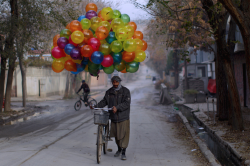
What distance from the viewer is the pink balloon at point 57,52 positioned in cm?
623

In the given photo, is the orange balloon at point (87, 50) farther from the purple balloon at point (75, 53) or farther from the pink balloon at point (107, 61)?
the pink balloon at point (107, 61)

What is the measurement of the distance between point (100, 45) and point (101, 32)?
Answer: 317 millimetres

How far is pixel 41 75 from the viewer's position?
83.9 feet

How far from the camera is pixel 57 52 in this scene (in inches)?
245

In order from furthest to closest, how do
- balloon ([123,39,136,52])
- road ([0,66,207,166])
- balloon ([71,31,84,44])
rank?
balloon ([71,31,84,44])
balloon ([123,39,136,52])
road ([0,66,207,166])

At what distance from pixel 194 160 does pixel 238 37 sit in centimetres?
1161

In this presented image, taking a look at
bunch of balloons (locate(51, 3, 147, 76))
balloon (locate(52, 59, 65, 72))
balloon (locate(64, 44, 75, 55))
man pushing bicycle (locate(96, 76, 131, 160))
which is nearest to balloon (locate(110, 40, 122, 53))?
bunch of balloons (locate(51, 3, 147, 76))

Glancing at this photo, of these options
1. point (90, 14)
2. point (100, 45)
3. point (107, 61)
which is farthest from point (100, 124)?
point (90, 14)

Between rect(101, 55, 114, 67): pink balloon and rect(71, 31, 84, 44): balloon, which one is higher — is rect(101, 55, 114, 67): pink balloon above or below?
below

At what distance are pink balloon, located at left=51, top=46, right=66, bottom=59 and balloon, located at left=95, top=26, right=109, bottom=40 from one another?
1111 mm

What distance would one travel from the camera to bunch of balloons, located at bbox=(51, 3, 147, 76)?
573 centimetres

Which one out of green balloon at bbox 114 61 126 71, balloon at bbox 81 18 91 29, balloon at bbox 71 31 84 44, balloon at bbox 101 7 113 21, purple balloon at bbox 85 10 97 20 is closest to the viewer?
balloon at bbox 71 31 84 44

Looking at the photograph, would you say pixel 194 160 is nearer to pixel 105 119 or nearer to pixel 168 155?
pixel 168 155

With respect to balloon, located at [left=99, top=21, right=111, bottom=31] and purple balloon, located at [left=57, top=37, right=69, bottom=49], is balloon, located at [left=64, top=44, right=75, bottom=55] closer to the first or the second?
purple balloon, located at [left=57, top=37, right=69, bottom=49]
